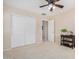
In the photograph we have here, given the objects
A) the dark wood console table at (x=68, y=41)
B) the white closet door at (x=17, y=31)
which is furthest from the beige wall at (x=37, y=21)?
the dark wood console table at (x=68, y=41)

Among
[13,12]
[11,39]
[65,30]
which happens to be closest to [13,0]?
[13,12]

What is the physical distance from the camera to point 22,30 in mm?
5465

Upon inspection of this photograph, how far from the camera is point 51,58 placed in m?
3.30

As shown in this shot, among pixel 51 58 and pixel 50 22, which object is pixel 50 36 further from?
pixel 51 58

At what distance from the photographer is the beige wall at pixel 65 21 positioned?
5770 millimetres

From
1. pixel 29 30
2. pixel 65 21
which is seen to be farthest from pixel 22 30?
pixel 65 21

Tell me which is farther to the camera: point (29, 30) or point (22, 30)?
point (29, 30)

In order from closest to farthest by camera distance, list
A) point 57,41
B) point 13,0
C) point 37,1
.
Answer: point 13,0 → point 37,1 → point 57,41

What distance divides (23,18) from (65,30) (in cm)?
264

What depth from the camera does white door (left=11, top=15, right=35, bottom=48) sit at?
16.5ft

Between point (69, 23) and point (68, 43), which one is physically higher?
point (69, 23)

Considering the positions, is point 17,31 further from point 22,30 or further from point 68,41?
point 68,41

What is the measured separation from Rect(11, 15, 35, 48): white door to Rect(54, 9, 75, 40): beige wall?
182 cm

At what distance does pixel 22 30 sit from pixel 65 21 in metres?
2.91
